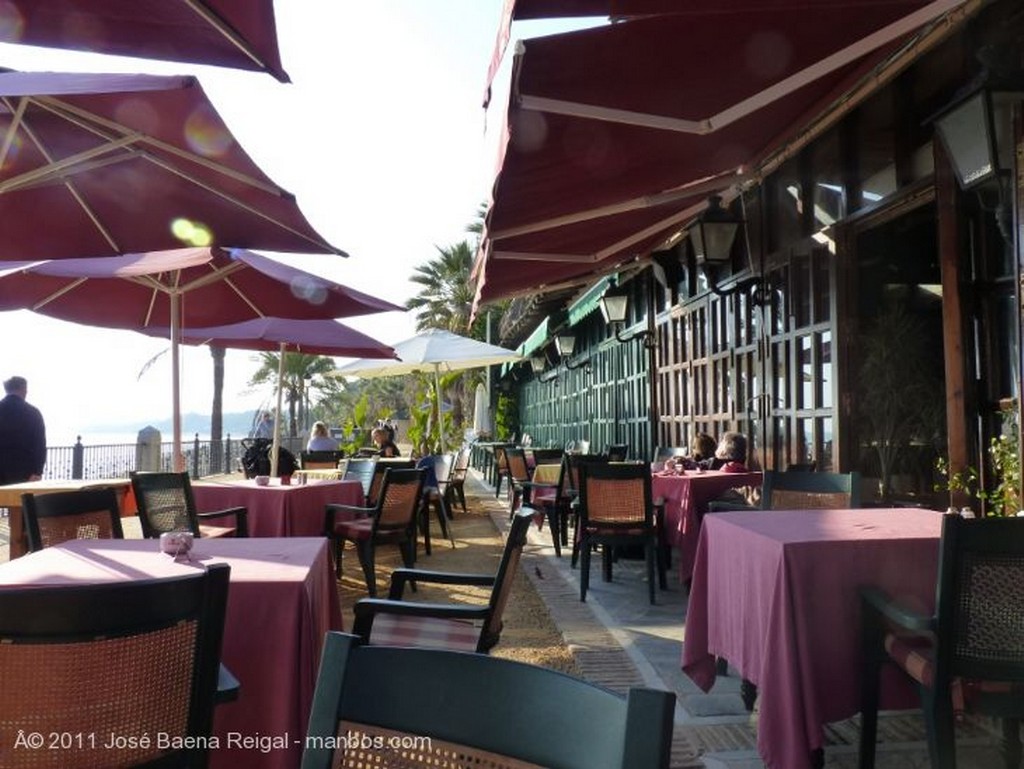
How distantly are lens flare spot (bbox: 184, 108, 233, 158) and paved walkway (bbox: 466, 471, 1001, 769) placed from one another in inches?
109

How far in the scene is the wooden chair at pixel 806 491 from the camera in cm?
422

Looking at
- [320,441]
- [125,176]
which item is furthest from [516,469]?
[125,176]

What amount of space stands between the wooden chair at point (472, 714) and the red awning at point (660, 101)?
2.34 m

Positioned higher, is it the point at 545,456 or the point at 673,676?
the point at 545,456

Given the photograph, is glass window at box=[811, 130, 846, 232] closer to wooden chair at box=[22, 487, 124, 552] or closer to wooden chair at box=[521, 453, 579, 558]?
wooden chair at box=[521, 453, 579, 558]

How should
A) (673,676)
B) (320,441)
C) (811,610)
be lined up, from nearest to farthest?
(811,610)
(673,676)
(320,441)

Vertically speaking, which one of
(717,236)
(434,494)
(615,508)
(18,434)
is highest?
(717,236)

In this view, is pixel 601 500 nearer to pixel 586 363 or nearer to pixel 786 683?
pixel 786 683

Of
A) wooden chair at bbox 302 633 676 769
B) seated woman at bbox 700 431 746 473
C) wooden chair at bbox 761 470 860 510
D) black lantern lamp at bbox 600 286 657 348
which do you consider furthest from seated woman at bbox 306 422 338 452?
wooden chair at bbox 302 633 676 769

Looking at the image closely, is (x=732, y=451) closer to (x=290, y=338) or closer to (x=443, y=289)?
(x=290, y=338)

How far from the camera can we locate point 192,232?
455cm

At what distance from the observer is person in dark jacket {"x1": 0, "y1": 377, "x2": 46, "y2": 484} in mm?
6859

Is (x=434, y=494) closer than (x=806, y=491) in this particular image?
No

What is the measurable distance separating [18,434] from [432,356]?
204 inches
